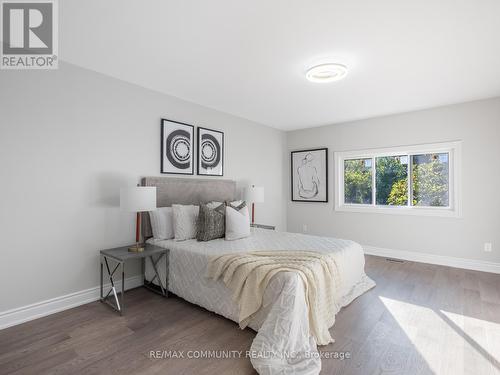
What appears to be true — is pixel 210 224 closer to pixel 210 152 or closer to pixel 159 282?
pixel 159 282

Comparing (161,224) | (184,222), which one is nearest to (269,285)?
(184,222)

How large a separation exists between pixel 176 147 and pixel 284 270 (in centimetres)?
237

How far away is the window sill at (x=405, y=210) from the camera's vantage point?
4.05 metres

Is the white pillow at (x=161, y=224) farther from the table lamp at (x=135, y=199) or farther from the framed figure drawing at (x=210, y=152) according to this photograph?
the framed figure drawing at (x=210, y=152)

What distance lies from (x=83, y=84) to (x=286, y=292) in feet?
9.43

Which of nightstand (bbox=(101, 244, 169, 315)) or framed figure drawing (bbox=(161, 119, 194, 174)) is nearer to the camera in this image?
nightstand (bbox=(101, 244, 169, 315))

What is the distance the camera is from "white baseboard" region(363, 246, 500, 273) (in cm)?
373

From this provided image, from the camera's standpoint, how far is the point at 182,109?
147 inches

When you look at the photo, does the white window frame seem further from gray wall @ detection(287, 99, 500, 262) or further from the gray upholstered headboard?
the gray upholstered headboard

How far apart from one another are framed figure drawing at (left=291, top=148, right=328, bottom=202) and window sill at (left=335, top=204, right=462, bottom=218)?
0.51m

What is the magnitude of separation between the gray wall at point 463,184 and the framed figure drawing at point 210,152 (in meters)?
2.22

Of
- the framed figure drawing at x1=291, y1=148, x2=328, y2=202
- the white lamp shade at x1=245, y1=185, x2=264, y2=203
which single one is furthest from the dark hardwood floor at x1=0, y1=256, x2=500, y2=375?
the framed figure drawing at x1=291, y1=148, x2=328, y2=202

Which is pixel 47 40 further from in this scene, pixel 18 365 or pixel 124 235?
pixel 18 365

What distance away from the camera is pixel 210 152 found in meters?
4.09
